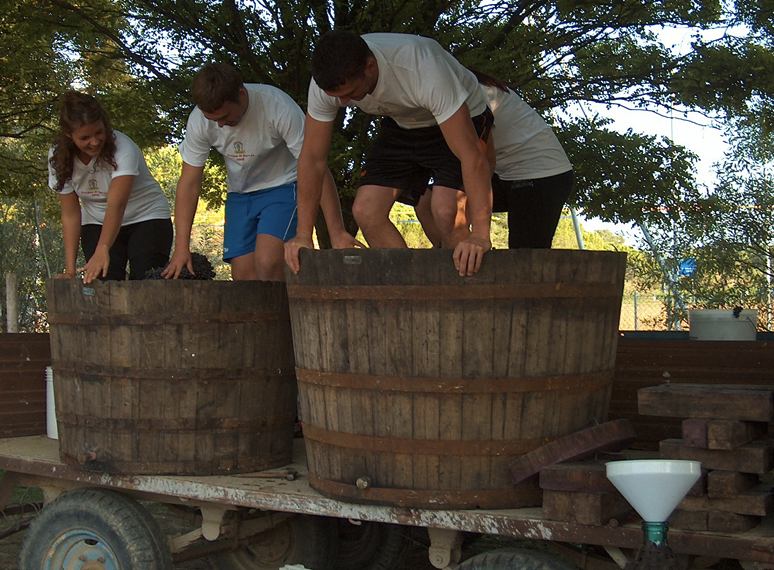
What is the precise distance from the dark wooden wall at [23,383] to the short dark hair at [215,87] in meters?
1.90

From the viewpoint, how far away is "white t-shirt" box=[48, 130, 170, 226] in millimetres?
4449

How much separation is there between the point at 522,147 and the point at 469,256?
4.28 ft

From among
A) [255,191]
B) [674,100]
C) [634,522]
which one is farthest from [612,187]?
[634,522]

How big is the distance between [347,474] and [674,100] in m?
5.31

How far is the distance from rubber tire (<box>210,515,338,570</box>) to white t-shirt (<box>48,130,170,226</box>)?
1.68 meters

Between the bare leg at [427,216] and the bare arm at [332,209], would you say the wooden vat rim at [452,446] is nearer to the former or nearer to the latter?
the bare arm at [332,209]

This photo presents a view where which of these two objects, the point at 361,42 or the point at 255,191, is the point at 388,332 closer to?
the point at 361,42

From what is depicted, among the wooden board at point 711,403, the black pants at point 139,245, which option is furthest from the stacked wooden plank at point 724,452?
the black pants at point 139,245

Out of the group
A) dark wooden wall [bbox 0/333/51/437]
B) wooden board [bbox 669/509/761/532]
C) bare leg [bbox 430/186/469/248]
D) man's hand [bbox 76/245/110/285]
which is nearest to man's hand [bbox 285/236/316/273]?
bare leg [bbox 430/186/469/248]

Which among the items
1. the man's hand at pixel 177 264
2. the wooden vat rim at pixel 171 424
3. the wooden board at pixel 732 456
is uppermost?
the man's hand at pixel 177 264

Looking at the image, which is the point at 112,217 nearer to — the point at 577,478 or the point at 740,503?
the point at 577,478

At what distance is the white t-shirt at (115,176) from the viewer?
4.45 metres

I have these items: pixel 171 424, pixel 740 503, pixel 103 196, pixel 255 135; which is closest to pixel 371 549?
pixel 171 424

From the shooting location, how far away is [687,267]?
9805 millimetres
